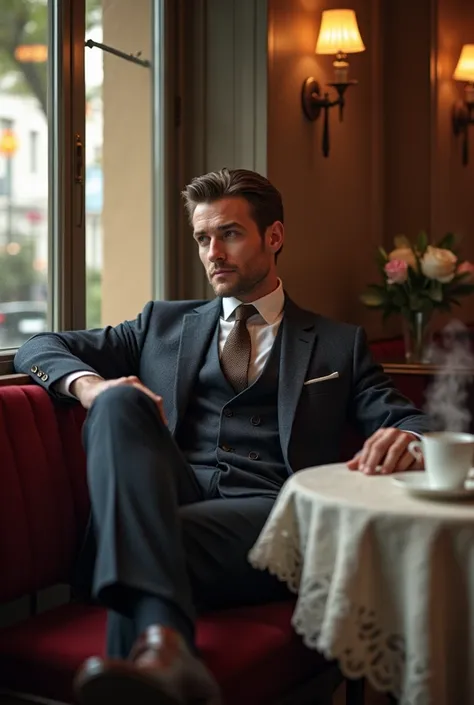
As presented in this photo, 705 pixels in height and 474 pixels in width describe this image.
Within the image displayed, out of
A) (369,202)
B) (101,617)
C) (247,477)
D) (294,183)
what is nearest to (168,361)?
(247,477)

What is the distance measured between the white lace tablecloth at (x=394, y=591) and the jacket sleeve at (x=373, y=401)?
26.3 inches

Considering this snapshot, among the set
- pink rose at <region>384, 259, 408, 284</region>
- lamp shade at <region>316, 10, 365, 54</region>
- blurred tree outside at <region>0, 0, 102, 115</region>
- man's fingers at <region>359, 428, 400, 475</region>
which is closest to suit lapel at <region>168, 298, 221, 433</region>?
man's fingers at <region>359, 428, 400, 475</region>

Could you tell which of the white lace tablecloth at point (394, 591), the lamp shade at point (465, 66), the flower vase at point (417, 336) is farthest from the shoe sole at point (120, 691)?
the lamp shade at point (465, 66)

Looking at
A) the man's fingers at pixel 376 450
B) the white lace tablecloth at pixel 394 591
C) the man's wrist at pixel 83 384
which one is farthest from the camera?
the man's wrist at pixel 83 384

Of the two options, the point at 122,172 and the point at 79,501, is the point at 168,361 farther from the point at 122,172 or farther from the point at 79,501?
the point at 122,172

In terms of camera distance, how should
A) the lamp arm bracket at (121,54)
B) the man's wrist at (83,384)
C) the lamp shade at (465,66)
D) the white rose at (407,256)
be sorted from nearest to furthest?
the man's wrist at (83,384), the lamp arm bracket at (121,54), the white rose at (407,256), the lamp shade at (465,66)

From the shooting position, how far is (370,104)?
4812 millimetres

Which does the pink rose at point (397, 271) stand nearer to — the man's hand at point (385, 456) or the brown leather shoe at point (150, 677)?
the man's hand at point (385, 456)

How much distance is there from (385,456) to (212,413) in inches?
A: 24.8

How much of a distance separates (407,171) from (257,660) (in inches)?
133

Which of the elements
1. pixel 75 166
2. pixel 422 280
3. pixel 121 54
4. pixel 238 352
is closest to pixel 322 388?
pixel 238 352

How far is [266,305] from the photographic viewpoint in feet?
9.69

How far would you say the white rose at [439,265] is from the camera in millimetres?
4129

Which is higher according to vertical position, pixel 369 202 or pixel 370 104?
pixel 370 104
